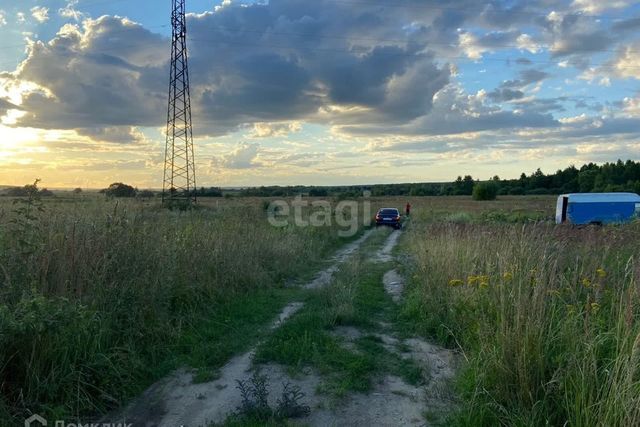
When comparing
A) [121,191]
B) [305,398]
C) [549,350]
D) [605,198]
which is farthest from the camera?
[605,198]

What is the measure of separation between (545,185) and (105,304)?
401 feet

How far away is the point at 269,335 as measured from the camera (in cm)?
648

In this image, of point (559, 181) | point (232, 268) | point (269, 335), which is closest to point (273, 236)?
point (232, 268)

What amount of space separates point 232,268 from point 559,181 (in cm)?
11877

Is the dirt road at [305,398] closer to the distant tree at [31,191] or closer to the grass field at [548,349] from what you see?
the grass field at [548,349]

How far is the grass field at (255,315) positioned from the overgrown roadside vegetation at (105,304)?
0.02 metres

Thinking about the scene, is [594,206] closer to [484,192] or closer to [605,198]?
[605,198]

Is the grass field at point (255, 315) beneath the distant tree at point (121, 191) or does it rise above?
beneath

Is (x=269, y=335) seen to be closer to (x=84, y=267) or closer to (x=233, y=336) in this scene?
(x=233, y=336)

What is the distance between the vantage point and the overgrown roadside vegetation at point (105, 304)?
400 cm

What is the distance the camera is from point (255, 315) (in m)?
7.65

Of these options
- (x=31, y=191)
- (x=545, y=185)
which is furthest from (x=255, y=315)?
(x=545, y=185)

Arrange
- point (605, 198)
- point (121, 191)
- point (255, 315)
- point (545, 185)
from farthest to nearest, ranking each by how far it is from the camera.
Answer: point (545, 185)
point (605, 198)
point (121, 191)
point (255, 315)

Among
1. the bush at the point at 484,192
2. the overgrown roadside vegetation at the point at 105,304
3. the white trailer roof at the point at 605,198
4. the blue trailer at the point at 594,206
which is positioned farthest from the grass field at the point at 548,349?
the bush at the point at 484,192
